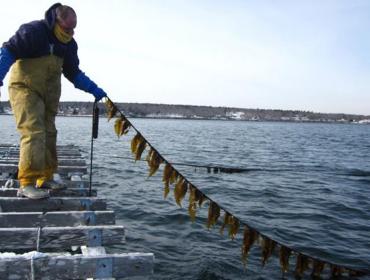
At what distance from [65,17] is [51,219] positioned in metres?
2.83

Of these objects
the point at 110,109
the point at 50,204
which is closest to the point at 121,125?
the point at 110,109

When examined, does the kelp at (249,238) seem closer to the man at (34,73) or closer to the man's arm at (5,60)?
the man at (34,73)

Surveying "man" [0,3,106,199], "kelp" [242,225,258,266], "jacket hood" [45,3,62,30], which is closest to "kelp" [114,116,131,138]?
"man" [0,3,106,199]

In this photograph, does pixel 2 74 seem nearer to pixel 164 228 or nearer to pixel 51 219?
pixel 51 219

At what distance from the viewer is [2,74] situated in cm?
555

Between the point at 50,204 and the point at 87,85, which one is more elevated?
the point at 87,85

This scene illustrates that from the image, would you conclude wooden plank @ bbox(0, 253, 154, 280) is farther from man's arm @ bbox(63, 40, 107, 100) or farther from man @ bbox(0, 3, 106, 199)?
man's arm @ bbox(63, 40, 107, 100)

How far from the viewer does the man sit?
575 cm

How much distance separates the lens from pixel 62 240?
4777 mm

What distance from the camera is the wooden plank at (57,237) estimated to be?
4664 millimetres

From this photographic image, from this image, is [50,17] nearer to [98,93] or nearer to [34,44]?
[34,44]

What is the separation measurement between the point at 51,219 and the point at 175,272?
3.23m

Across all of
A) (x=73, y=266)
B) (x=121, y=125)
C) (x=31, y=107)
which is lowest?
(x=73, y=266)

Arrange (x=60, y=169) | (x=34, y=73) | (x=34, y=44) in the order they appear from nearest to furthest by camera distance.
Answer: (x=34, y=44) → (x=34, y=73) → (x=60, y=169)
